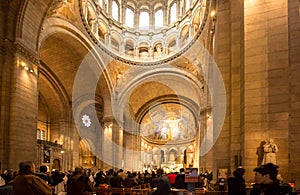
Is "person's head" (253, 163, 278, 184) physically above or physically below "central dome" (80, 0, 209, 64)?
below

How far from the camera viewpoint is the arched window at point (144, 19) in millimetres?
34781

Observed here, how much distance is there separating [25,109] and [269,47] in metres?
11.4

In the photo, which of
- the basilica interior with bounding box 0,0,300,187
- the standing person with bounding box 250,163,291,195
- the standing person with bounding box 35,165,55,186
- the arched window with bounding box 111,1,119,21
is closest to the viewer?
the standing person with bounding box 250,163,291,195

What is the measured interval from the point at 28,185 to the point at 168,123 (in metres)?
41.4

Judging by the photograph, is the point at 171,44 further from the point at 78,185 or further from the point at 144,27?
the point at 78,185

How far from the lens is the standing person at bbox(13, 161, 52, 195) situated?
5051 millimetres

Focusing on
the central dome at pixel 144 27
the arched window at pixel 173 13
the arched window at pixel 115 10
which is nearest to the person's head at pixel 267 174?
the central dome at pixel 144 27

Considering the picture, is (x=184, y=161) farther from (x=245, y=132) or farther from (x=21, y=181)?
(x=21, y=181)

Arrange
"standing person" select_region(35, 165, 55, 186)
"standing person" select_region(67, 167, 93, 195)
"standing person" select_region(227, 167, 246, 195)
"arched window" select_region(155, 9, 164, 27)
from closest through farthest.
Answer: "standing person" select_region(67, 167, 93, 195), "standing person" select_region(227, 167, 246, 195), "standing person" select_region(35, 165, 55, 186), "arched window" select_region(155, 9, 164, 27)

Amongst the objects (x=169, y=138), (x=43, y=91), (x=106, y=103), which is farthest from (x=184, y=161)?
(x=43, y=91)

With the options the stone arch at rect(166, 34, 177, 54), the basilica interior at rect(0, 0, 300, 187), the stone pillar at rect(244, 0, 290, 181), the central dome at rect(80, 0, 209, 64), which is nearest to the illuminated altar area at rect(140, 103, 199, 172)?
the basilica interior at rect(0, 0, 300, 187)

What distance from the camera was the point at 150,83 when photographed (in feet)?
118

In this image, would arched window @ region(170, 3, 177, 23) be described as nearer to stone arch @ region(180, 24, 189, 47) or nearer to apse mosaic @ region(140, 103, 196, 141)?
stone arch @ region(180, 24, 189, 47)

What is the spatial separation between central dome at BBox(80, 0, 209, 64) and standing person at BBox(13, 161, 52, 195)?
23594 mm
